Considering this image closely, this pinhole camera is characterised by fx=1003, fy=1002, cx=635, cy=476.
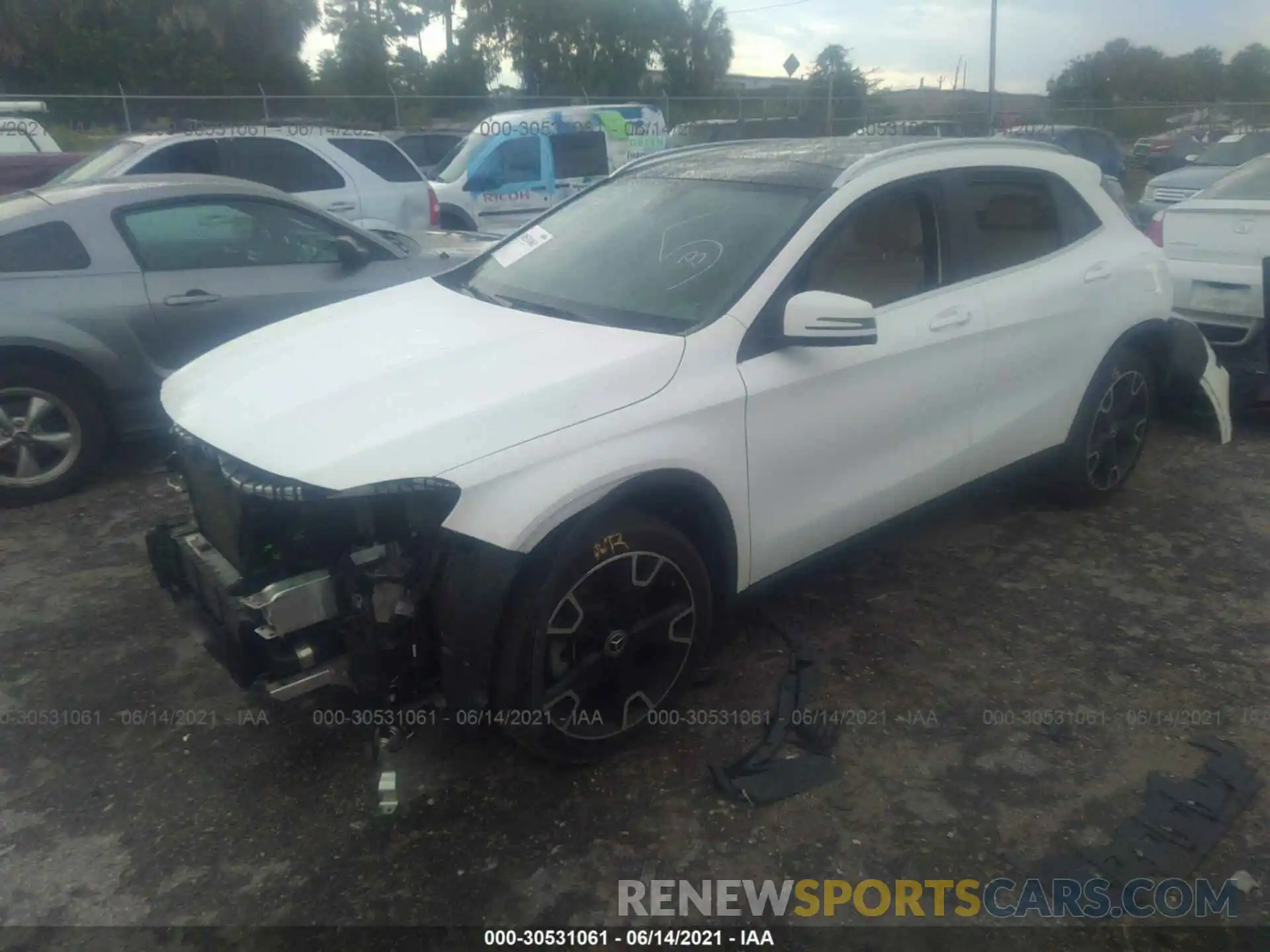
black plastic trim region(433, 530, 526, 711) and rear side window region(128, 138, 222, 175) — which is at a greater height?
rear side window region(128, 138, 222, 175)

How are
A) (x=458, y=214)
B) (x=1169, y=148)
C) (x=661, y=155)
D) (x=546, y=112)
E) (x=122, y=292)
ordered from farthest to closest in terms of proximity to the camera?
(x=1169, y=148) → (x=546, y=112) → (x=458, y=214) → (x=122, y=292) → (x=661, y=155)

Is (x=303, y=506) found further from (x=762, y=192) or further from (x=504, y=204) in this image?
(x=504, y=204)

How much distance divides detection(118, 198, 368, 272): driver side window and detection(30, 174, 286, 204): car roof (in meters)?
0.06

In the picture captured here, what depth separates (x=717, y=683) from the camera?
3.57m

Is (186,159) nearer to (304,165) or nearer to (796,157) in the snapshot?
(304,165)

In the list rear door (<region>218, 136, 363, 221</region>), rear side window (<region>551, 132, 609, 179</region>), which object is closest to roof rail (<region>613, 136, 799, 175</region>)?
rear door (<region>218, 136, 363, 221</region>)

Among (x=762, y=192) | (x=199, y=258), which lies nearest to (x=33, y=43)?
(x=199, y=258)

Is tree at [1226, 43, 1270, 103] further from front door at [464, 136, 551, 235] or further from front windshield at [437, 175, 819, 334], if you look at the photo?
front windshield at [437, 175, 819, 334]

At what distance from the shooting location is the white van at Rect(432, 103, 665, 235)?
42.0ft

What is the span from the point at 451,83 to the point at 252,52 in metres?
7.36

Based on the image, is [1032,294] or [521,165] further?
[521,165]

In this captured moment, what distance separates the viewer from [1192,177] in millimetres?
13023

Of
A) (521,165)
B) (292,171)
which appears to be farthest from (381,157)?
(521,165)

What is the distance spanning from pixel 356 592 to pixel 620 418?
861mm
